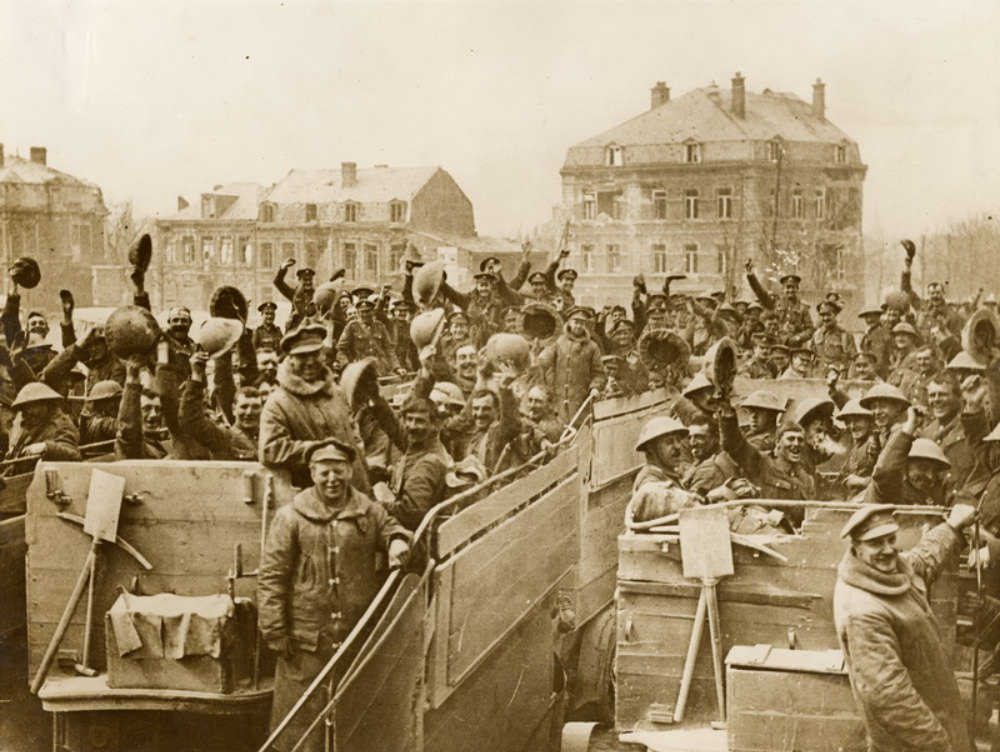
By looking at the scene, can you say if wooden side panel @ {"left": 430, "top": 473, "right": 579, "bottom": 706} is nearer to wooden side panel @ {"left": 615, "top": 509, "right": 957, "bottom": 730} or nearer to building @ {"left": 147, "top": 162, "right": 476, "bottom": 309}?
wooden side panel @ {"left": 615, "top": 509, "right": 957, "bottom": 730}

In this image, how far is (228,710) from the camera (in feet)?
19.1

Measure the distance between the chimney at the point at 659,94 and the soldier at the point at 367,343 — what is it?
3.25 meters

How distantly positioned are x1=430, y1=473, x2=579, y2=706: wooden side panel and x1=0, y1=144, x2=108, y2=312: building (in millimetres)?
5812

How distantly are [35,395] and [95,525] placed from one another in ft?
4.93

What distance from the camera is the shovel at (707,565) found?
578cm

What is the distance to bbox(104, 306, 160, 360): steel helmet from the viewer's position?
684 cm

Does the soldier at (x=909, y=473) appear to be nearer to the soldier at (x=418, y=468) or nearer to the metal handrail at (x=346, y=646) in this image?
the metal handrail at (x=346, y=646)

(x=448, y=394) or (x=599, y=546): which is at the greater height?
(x=448, y=394)

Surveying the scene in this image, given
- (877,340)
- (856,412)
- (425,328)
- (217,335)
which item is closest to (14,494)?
(217,335)

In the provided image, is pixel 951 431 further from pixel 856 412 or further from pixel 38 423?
pixel 38 423

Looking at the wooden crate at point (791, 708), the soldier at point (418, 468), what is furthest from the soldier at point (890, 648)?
the soldier at point (418, 468)

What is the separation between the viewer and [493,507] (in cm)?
625

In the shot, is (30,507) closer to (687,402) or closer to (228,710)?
(228,710)

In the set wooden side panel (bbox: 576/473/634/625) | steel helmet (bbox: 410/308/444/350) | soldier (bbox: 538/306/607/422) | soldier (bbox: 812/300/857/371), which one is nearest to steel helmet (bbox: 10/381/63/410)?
steel helmet (bbox: 410/308/444/350)
